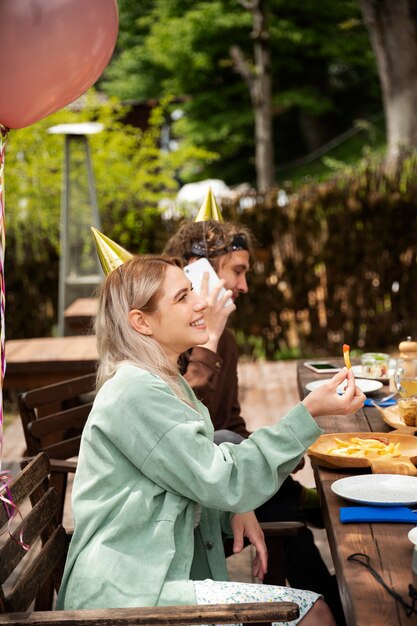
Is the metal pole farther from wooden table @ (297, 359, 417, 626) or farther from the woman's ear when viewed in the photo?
wooden table @ (297, 359, 417, 626)

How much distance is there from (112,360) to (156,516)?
43 cm

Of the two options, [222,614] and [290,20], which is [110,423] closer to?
[222,614]

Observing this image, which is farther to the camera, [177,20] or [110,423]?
[177,20]

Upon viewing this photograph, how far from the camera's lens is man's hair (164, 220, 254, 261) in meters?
3.61

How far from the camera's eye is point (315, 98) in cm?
2698

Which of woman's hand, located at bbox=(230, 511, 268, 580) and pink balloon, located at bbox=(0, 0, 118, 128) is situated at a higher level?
A: pink balloon, located at bbox=(0, 0, 118, 128)

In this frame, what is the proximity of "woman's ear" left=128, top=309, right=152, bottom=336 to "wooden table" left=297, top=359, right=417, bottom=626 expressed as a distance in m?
0.64

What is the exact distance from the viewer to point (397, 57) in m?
12.9

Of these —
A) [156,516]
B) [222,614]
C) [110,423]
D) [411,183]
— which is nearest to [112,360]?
[110,423]

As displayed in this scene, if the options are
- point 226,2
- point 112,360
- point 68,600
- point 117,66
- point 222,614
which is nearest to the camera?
point 222,614

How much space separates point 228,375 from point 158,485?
1.26 metres

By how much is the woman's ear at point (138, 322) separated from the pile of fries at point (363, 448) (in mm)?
659

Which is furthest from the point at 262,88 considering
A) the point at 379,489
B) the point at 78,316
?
the point at 379,489

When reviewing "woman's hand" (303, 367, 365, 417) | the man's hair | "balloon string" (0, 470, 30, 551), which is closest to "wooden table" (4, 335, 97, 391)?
the man's hair
